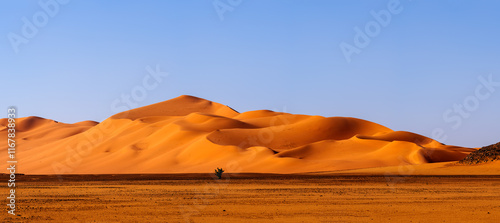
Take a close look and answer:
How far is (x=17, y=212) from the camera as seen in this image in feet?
60.6

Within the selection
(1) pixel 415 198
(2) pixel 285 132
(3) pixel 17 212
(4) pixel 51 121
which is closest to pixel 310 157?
(2) pixel 285 132

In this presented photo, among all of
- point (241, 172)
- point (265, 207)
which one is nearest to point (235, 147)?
point (241, 172)

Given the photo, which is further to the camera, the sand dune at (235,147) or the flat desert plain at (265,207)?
the sand dune at (235,147)

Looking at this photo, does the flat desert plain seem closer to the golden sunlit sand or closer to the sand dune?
the golden sunlit sand

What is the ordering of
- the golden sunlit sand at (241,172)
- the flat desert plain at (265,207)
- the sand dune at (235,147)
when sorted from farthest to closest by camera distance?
the sand dune at (235,147) < the golden sunlit sand at (241,172) < the flat desert plain at (265,207)

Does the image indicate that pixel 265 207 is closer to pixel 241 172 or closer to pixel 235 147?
pixel 241 172

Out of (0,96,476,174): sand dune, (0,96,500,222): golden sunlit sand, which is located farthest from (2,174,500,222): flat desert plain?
(0,96,476,174): sand dune

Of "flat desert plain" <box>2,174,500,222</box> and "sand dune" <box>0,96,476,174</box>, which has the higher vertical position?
"sand dune" <box>0,96,476,174</box>

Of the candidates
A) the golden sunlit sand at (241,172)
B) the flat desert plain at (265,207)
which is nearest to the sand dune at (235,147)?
the golden sunlit sand at (241,172)

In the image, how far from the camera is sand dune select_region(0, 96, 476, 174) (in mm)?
68188

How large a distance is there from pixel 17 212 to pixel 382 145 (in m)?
62.3

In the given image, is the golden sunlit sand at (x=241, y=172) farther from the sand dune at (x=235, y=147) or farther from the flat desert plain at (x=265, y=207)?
the sand dune at (x=235, y=147)

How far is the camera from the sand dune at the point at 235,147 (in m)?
68.2

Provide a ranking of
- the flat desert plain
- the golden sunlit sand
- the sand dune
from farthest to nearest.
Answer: the sand dune
the golden sunlit sand
the flat desert plain
